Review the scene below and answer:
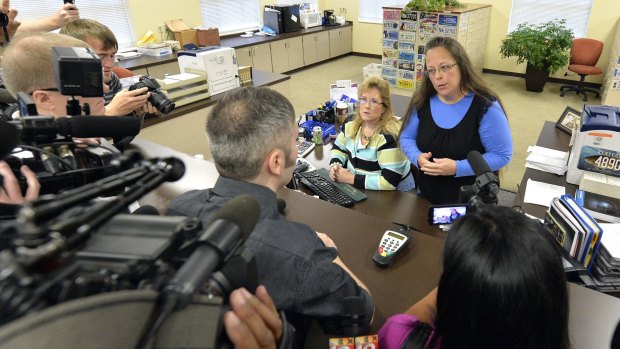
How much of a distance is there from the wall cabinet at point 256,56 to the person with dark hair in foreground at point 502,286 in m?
5.66

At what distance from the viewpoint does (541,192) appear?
6.15ft

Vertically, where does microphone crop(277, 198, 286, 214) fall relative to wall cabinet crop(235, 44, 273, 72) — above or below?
below

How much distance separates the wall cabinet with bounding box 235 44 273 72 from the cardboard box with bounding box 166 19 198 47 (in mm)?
697

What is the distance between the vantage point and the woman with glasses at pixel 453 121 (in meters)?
1.88

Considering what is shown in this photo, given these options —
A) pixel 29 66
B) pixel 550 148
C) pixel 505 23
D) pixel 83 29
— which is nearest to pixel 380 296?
pixel 29 66

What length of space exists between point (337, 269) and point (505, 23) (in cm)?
667

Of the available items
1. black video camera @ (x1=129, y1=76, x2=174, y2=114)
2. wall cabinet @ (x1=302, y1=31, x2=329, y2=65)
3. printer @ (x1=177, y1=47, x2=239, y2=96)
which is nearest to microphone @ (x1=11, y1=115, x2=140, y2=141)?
black video camera @ (x1=129, y1=76, x2=174, y2=114)

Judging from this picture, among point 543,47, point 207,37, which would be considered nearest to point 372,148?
point 207,37

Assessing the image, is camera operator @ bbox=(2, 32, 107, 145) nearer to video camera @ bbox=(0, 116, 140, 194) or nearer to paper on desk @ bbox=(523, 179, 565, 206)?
video camera @ bbox=(0, 116, 140, 194)

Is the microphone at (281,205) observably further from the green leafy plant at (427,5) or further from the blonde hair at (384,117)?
the green leafy plant at (427,5)

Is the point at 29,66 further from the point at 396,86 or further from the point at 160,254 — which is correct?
the point at 396,86

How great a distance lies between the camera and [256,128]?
1.01 m

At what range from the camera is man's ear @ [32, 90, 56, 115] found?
1.22 m

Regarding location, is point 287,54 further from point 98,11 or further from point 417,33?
point 98,11
